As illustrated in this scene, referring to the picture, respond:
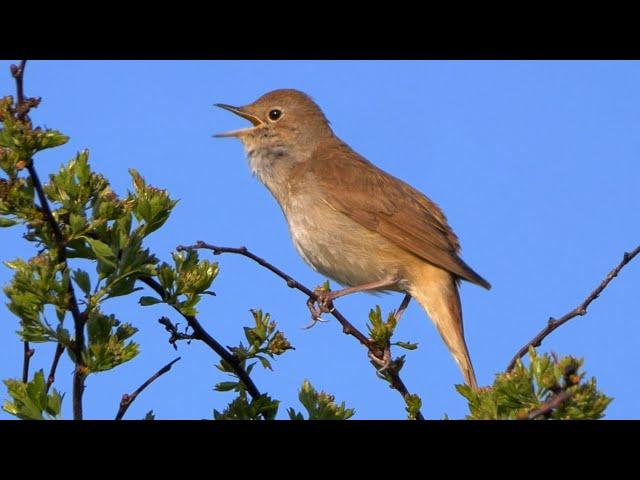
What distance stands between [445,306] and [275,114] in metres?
2.43

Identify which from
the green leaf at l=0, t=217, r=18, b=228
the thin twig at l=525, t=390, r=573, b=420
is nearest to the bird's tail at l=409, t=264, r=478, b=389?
the thin twig at l=525, t=390, r=573, b=420

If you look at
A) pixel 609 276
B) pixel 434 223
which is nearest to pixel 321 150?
pixel 434 223

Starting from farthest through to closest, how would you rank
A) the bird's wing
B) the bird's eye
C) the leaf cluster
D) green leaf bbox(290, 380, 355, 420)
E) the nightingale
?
the bird's eye, the bird's wing, the nightingale, green leaf bbox(290, 380, 355, 420), the leaf cluster

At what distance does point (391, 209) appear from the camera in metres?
7.17

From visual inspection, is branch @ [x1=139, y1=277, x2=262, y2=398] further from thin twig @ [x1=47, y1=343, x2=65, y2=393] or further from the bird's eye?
the bird's eye

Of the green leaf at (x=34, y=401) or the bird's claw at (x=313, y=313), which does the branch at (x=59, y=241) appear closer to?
the green leaf at (x=34, y=401)

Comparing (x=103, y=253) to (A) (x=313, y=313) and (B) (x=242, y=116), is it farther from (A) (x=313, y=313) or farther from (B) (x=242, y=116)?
(B) (x=242, y=116)

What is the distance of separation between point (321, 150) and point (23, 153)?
4840 millimetres

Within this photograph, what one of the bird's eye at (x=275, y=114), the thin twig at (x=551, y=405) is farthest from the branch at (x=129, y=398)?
the bird's eye at (x=275, y=114)

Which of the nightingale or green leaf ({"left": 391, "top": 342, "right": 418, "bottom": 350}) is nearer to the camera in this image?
green leaf ({"left": 391, "top": 342, "right": 418, "bottom": 350})

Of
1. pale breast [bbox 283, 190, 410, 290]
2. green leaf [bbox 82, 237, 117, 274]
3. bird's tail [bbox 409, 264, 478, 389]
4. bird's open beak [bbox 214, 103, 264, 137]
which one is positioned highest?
bird's open beak [bbox 214, 103, 264, 137]

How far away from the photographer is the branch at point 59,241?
310 centimetres

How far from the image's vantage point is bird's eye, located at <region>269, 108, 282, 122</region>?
7885 millimetres
